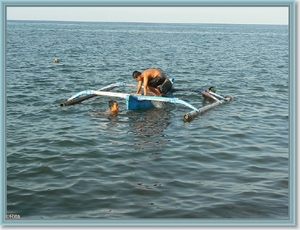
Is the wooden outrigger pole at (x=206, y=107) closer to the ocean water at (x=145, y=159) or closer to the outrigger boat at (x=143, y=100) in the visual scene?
the outrigger boat at (x=143, y=100)

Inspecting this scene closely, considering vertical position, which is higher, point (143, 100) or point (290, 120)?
point (143, 100)

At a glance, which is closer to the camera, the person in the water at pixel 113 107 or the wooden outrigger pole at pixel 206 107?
the wooden outrigger pole at pixel 206 107

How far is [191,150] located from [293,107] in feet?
19.5

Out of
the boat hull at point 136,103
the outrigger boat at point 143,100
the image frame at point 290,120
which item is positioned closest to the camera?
the image frame at point 290,120

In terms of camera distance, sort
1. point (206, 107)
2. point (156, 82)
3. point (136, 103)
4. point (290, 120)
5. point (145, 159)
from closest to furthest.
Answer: point (290, 120), point (145, 159), point (136, 103), point (206, 107), point (156, 82)

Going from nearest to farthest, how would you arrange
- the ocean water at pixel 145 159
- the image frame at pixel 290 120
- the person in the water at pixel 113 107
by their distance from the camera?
the image frame at pixel 290 120 → the ocean water at pixel 145 159 → the person in the water at pixel 113 107

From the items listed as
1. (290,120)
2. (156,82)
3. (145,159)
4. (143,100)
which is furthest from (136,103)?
(290,120)

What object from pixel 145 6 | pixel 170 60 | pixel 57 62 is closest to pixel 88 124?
pixel 145 6

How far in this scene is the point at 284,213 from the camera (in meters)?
8.99

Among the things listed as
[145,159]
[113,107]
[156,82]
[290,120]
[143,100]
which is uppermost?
[156,82]

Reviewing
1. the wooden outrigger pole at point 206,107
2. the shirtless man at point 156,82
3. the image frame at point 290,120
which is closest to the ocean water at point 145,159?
the wooden outrigger pole at point 206,107

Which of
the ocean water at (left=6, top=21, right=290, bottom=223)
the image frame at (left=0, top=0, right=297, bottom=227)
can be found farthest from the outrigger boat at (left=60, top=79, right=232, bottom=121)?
the image frame at (left=0, top=0, right=297, bottom=227)

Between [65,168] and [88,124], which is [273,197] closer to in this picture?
[65,168]

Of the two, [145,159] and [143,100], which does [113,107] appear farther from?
[145,159]
